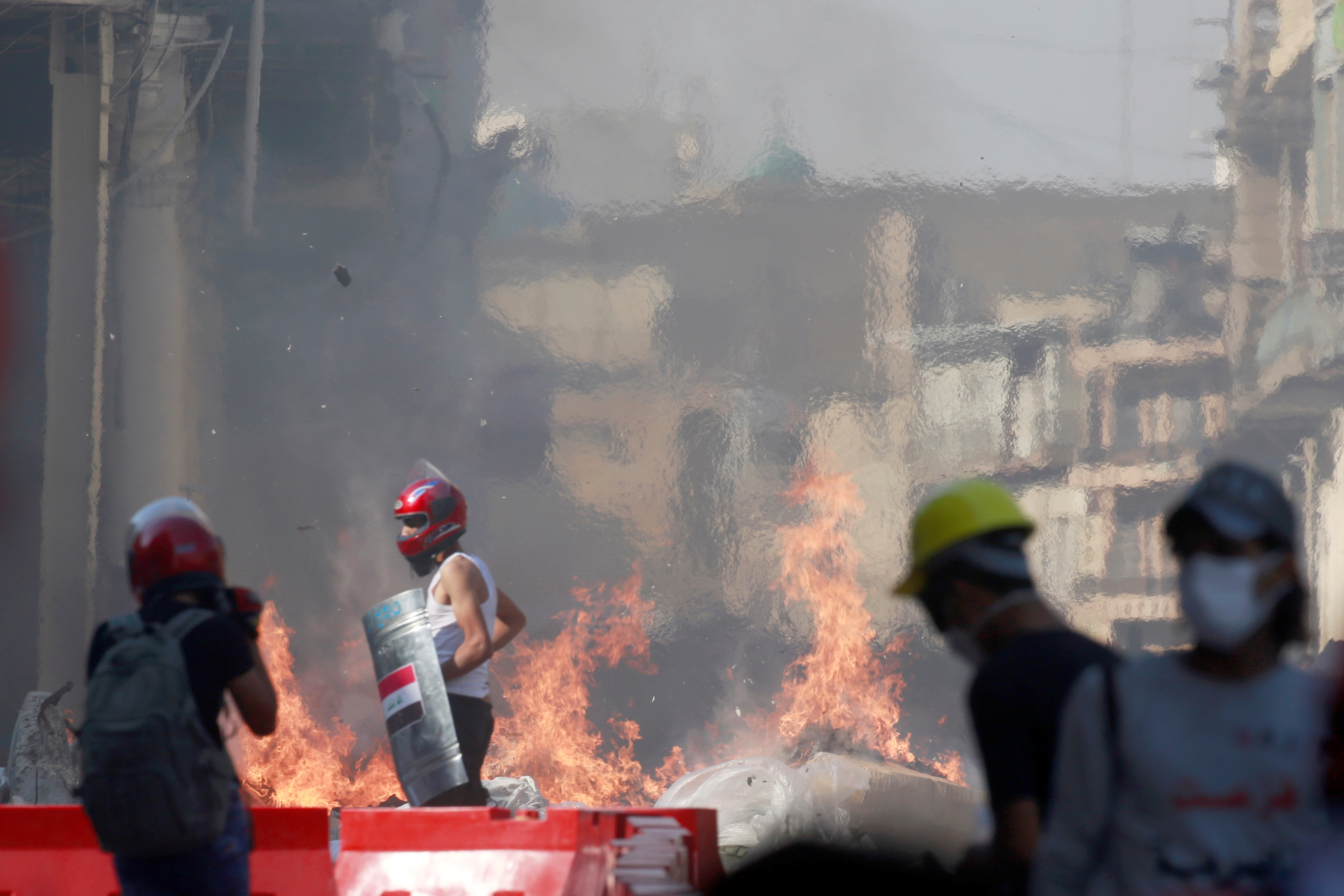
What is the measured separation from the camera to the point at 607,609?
996cm

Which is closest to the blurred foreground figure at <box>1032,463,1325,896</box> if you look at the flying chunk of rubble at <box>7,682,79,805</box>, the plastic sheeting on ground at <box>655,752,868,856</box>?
the plastic sheeting on ground at <box>655,752,868,856</box>

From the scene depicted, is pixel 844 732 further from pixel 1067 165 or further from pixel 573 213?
pixel 1067 165

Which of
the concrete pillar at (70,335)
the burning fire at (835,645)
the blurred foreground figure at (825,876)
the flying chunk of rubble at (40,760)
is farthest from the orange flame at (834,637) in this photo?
the blurred foreground figure at (825,876)

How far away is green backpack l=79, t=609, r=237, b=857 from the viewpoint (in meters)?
2.16

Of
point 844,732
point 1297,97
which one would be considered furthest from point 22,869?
point 1297,97

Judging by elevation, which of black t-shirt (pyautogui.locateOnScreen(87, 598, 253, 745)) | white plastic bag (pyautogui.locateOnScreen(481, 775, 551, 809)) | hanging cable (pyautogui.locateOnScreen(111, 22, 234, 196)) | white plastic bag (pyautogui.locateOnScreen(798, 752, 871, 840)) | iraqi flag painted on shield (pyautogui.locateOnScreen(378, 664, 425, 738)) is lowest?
white plastic bag (pyautogui.locateOnScreen(481, 775, 551, 809))

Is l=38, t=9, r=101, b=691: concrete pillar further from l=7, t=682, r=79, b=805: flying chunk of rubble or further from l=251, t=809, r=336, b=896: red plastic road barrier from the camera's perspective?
l=251, t=809, r=336, b=896: red plastic road barrier

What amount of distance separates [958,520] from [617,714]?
8.31 meters

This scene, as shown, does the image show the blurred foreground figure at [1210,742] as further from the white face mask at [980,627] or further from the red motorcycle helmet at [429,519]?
the red motorcycle helmet at [429,519]

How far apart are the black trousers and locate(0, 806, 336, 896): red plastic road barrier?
1.77ft

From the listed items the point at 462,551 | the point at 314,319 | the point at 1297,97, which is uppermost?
the point at 1297,97

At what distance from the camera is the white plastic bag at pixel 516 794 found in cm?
671

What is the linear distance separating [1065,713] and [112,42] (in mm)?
10569

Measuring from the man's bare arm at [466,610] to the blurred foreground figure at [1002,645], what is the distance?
96.9 inches
